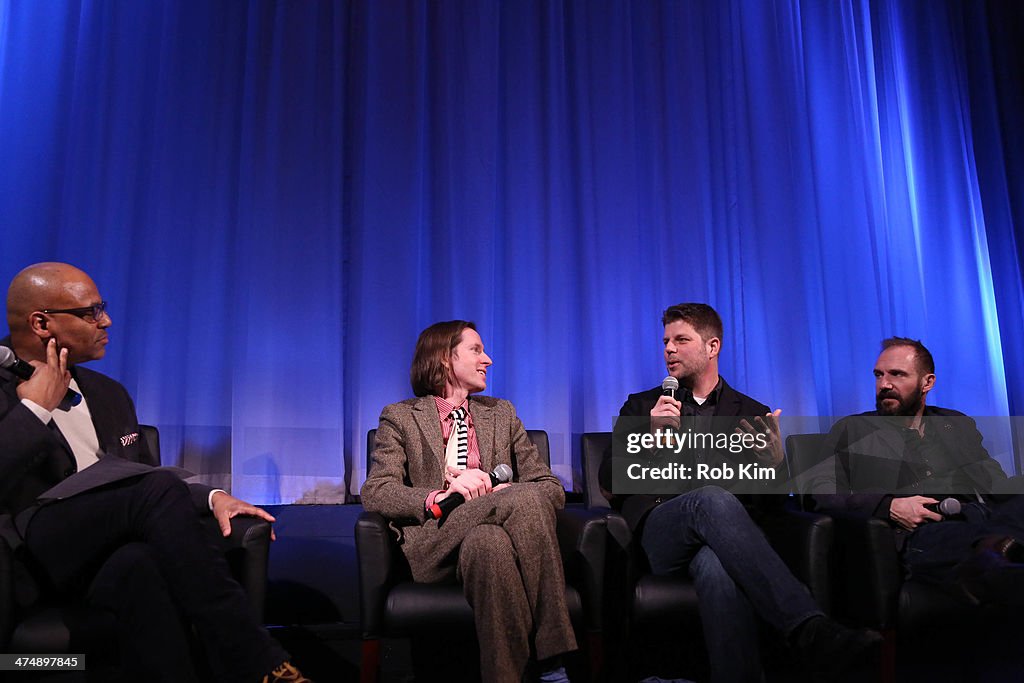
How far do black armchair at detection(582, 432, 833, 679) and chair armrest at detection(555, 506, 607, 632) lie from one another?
0.28 ft

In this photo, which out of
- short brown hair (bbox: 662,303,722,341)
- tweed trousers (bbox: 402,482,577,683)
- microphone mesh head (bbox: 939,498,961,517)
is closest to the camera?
tweed trousers (bbox: 402,482,577,683)

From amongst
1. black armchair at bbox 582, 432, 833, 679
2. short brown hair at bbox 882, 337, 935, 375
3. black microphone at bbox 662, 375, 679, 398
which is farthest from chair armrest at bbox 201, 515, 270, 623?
short brown hair at bbox 882, 337, 935, 375

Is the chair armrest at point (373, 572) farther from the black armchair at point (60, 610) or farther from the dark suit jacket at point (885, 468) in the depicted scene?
the dark suit jacket at point (885, 468)

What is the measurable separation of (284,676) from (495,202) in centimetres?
219

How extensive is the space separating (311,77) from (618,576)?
7.85ft

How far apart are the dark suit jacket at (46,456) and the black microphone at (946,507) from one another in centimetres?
218

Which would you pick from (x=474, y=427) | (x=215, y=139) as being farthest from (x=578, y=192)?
(x=215, y=139)

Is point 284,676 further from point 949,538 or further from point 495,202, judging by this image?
point 495,202

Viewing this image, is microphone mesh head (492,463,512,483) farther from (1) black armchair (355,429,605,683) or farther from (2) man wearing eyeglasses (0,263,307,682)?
(2) man wearing eyeglasses (0,263,307,682)

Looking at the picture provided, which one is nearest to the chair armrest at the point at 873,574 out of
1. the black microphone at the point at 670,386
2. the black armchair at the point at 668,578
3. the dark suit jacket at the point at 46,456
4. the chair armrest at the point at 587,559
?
the black armchair at the point at 668,578

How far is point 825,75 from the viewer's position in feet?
12.5

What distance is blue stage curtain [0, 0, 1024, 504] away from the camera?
314 cm

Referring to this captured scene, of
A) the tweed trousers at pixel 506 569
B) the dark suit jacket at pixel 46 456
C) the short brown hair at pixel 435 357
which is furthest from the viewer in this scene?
the short brown hair at pixel 435 357

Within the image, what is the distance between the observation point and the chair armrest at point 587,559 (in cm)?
223
